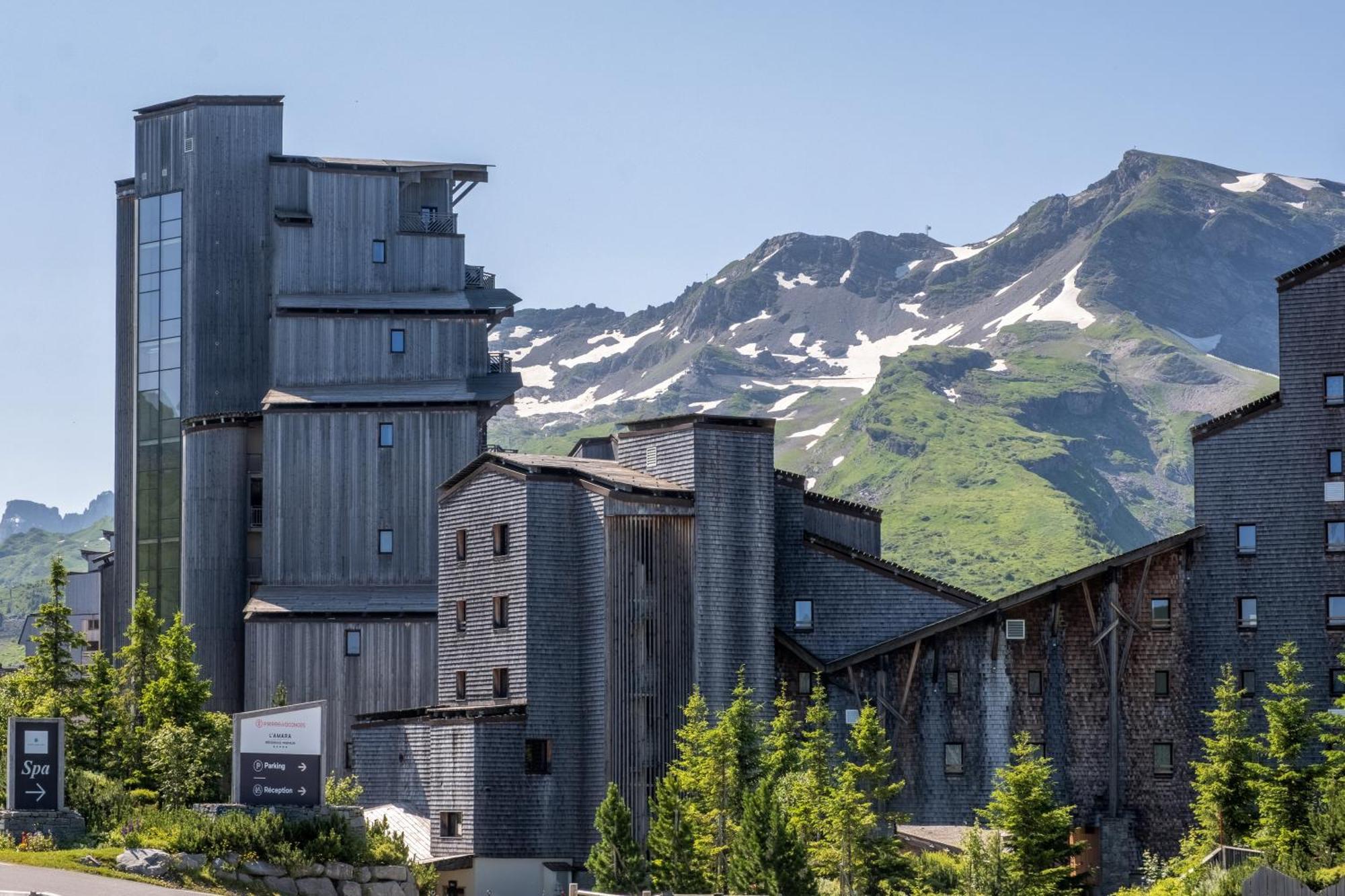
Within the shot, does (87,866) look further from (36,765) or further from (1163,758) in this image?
(1163,758)

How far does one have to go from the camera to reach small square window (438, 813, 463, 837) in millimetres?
75812

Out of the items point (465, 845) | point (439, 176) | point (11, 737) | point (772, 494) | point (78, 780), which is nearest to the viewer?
point (11, 737)

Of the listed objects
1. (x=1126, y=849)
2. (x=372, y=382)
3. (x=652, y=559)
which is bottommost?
(x=1126, y=849)

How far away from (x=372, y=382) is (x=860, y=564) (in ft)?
85.1

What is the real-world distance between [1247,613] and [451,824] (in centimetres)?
2856

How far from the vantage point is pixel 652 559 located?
254ft

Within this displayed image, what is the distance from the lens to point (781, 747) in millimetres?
72312

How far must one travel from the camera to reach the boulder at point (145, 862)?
55.1 metres

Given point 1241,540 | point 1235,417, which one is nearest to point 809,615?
point 1241,540

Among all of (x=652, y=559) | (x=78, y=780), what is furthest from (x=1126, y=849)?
(x=78, y=780)

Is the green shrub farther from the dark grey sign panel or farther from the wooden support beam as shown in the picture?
the wooden support beam

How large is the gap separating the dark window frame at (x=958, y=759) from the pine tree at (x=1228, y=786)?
31.9ft

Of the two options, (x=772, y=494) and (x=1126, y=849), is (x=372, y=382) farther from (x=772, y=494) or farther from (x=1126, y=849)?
(x=1126, y=849)

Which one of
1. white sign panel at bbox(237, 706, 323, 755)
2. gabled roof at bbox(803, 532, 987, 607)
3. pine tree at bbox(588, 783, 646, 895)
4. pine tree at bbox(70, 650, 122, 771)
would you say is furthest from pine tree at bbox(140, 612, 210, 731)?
gabled roof at bbox(803, 532, 987, 607)
